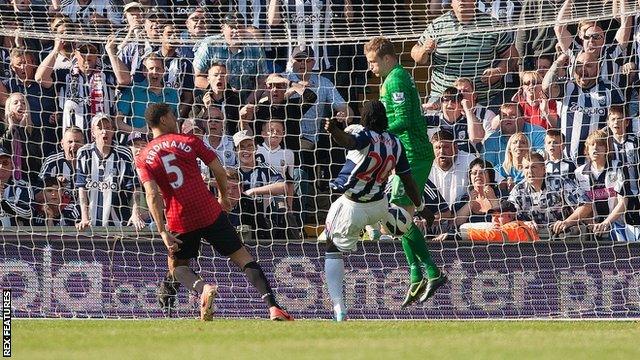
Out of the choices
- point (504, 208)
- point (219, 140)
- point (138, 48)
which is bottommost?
point (504, 208)

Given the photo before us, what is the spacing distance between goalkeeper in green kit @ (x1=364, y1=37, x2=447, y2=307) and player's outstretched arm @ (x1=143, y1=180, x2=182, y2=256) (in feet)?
6.99

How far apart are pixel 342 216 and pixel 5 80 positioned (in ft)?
18.8

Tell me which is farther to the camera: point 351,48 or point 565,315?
point 351,48

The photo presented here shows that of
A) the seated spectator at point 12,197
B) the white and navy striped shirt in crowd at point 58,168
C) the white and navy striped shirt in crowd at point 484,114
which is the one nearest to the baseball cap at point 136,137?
the white and navy striped shirt in crowd at point 58,168

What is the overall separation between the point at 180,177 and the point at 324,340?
262 cm

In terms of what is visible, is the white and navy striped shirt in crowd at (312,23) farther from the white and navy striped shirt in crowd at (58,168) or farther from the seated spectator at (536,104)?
the white and navy striped shirt in crowd at (58,168)

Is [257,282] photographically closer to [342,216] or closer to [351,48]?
[342,216]

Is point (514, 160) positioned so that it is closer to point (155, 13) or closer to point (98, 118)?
point (155, 13)

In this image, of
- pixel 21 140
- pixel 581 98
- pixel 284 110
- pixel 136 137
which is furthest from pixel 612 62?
pixel 21 140

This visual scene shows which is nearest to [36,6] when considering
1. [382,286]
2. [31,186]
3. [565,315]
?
[31,186]

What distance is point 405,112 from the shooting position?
A: 492 inches

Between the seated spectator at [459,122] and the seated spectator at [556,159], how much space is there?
0.75 metres

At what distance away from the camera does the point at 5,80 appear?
16203mm

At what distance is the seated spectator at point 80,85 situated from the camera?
15.9 m
